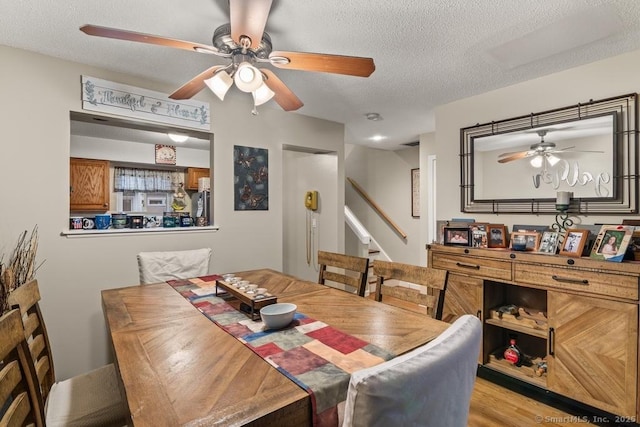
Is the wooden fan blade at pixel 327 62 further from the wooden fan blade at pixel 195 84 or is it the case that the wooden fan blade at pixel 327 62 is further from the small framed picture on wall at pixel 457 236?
the small framed picture on wall at pixel 457 236

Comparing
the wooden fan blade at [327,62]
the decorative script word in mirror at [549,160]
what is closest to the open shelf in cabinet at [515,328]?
the decorative script word in mirror at [549,160]

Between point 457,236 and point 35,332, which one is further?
point 457,236

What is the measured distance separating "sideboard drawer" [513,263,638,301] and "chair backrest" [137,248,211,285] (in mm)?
2372

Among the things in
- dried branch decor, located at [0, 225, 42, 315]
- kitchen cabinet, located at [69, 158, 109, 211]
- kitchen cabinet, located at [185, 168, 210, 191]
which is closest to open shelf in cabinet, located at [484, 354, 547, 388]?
dried branch decor, located at [0, 225, 42, 315]

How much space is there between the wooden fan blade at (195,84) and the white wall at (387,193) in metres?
3.92

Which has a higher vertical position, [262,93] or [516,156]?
[262,93]

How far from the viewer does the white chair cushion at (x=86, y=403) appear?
4.05 ft

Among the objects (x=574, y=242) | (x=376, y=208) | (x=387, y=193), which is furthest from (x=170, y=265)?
(x=387, y=193)

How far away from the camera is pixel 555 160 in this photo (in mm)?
2506

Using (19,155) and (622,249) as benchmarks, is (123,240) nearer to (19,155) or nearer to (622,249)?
(19,155)

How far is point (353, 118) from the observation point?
3.75 metres

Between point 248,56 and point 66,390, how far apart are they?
189 centimetres

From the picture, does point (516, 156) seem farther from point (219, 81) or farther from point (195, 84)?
point (195, 84)

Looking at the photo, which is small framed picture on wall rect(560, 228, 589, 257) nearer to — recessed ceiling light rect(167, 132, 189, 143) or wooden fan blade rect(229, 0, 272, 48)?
wooden fan blade rect(229, 0, 272, 48)
